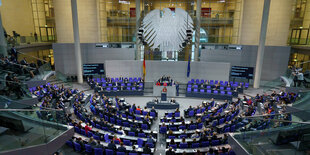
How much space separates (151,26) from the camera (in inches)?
487

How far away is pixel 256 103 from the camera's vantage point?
16312mm

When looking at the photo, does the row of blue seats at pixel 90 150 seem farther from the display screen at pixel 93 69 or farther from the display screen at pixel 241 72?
the display screen at pixel 241 72

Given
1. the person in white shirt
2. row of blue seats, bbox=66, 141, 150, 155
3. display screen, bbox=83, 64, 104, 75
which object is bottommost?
row of blue seats, bbox=66, 141, 150, 155

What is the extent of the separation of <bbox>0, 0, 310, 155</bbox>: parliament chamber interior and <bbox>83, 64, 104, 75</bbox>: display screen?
13cm

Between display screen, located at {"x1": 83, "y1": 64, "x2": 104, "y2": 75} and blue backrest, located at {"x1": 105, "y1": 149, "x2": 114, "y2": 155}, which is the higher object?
display screen, located at {"x1": 83, "y1": 64, "x2": 104, "y2": 75}

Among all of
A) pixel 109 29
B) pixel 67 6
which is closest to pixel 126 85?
pixel 109 29

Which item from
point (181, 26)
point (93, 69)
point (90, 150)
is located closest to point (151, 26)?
point (181, 26)

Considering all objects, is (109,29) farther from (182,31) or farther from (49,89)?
(182,31)

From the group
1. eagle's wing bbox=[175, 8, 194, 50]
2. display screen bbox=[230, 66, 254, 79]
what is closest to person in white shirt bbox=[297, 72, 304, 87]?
display screen bbox=[230, 66, 254, 79]

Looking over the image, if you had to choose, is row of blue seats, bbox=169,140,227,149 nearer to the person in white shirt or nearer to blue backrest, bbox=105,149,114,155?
blue backrest, bbox=105,149,114,155

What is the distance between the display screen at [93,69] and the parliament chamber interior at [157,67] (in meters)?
0.13

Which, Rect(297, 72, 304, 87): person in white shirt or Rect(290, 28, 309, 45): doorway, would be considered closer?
Rect(297, 72, 304, 87): person in white shirt

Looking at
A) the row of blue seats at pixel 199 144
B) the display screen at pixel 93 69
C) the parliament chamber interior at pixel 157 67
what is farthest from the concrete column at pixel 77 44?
the row of blue seats at pixel 199 144

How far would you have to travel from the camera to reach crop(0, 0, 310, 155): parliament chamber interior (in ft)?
38.9
